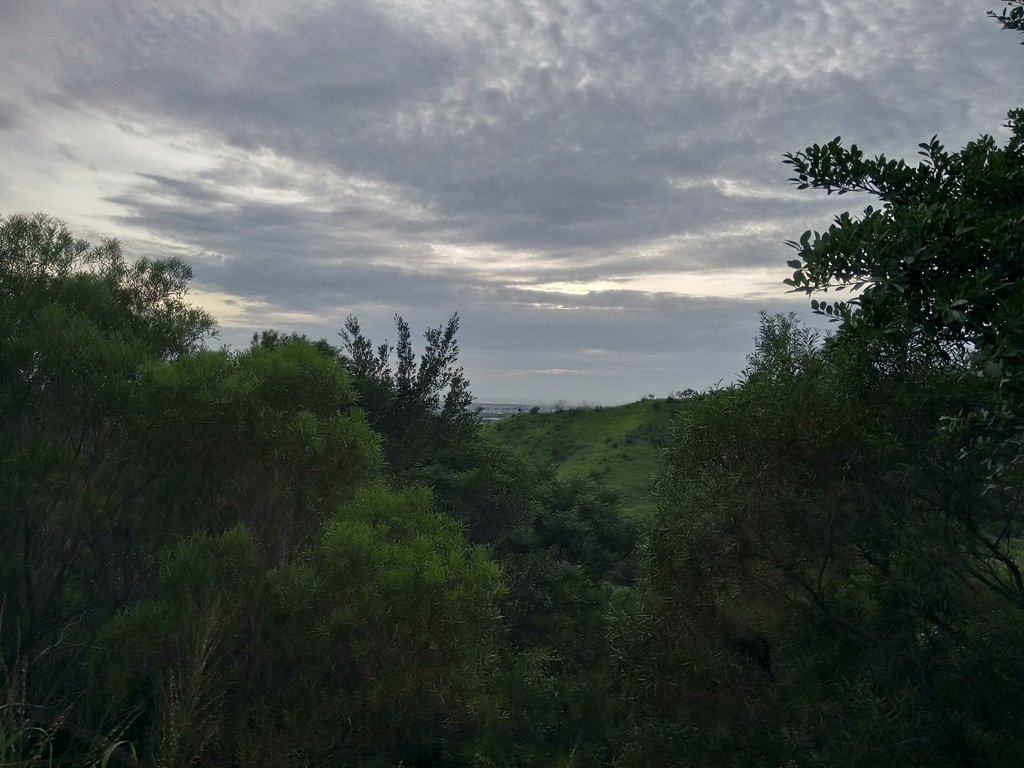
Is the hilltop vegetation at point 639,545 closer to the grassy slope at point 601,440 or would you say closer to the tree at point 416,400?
the tree at point 416,400

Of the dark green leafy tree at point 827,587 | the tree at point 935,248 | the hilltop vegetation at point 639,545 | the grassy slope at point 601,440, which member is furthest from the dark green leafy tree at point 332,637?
the grassy slope at point 601,440

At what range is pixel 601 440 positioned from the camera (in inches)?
1880

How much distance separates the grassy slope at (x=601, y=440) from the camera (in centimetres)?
4044

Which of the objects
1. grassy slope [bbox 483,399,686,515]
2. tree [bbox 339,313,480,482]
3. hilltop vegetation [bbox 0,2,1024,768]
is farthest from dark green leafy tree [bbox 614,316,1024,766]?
grassy slope [bbox 483,399,686,515]

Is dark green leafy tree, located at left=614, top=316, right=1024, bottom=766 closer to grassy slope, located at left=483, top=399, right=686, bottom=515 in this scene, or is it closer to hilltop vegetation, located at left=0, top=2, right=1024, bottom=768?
hilltop vegetation, located at left=0, top=2, right=1024, bottom=768

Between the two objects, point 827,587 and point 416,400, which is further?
point 416,400

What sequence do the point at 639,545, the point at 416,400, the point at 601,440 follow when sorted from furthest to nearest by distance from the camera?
the point at 601,440 < the point at 416,400 < the point at 639,545

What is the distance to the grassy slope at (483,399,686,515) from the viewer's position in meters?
40.4

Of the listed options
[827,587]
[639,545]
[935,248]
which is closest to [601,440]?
[639,545]

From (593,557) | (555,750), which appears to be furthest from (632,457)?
(555,750)

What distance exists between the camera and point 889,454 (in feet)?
28.9

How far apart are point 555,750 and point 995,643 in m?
7.54

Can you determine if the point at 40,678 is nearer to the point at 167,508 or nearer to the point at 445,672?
the point at 167,508

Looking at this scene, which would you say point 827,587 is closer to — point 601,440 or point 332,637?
point 332,637
